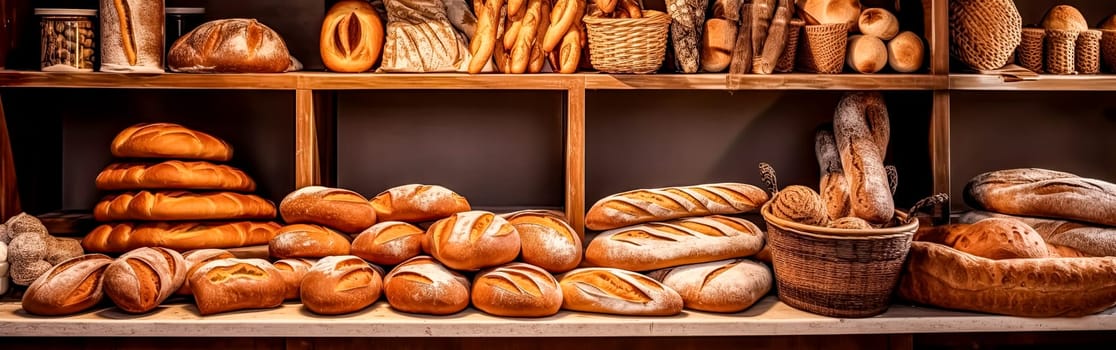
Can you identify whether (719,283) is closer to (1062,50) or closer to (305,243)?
(305,243)

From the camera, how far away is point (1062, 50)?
253cm

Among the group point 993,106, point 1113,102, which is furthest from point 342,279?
point 1113,102

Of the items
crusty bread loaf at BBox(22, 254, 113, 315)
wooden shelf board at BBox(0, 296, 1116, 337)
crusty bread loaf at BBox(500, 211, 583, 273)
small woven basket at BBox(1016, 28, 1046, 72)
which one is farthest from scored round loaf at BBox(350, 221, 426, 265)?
small woven basket at BBox(1016, 28, 1046, 72)

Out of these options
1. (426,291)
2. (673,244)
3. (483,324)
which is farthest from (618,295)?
(426,291)

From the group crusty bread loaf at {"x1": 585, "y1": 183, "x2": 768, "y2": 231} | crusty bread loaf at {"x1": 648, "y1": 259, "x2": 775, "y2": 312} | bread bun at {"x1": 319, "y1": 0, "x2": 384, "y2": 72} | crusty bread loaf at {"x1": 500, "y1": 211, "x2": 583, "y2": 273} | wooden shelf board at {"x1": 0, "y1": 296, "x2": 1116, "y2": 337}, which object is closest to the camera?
wooden shelf board at {"x1": 0, "y1": 296, "x2": 1116, "y2": 337}

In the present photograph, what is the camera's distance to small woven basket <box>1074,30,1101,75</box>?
2555mm

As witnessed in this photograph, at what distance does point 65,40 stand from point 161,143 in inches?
15.2

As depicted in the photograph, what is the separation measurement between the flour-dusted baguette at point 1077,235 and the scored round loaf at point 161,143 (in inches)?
89.9

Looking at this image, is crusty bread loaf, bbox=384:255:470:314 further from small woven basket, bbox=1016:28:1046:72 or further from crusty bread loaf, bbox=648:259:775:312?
small woven basket, bbox=1016:28:1046:72

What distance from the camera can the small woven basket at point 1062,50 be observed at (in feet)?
8.27

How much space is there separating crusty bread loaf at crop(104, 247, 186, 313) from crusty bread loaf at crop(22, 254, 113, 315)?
56 mm

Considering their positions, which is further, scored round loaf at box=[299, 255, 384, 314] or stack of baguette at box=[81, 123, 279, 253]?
stack of baguette at box=[81, 123, 279, 253]

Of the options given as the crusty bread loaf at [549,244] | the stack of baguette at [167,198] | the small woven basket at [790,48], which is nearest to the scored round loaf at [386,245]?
the crusty bread loaf at [549,244]

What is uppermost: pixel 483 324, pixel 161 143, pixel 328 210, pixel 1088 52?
pixel 1088 52
